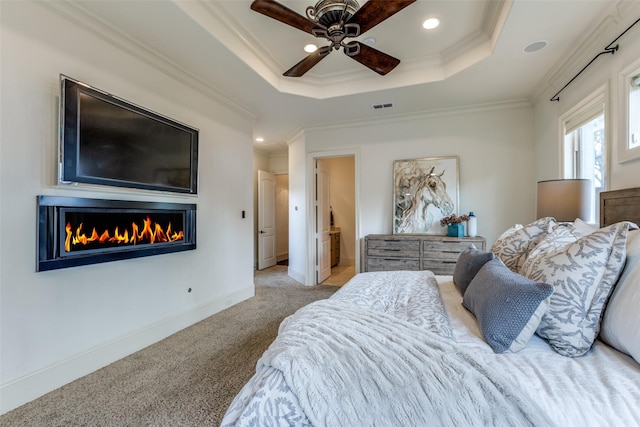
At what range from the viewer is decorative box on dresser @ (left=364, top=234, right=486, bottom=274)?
3.47 meters

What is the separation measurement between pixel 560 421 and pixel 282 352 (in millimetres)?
788

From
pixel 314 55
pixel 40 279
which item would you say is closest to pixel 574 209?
pixel 314 55

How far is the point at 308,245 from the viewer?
15.1 ft

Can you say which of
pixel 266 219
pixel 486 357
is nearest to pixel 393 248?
pixel 486 357

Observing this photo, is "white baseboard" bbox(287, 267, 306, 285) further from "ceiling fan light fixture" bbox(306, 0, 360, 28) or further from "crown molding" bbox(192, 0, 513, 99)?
"ceiling fan light fixture" bbox(306, 0, 360, 28)

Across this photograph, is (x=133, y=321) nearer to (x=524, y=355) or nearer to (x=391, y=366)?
(x=391, y=366)

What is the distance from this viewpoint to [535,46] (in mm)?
2420

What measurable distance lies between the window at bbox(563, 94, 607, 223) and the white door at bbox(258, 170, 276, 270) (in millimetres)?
4978

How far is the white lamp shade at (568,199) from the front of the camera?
85.7 inches

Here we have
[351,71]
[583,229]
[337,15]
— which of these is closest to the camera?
[583,229]

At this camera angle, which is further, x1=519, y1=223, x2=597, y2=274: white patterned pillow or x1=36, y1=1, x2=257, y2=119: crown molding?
x1=36, y1=1, x2=257, y2=119: crown molding

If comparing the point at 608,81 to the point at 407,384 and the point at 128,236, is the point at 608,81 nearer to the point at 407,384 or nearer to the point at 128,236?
the point at 407,384

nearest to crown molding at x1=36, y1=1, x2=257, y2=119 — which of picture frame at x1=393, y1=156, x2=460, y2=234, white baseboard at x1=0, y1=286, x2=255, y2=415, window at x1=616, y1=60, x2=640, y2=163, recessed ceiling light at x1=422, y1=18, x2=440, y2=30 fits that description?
recessed ceiling light at x1=422, y1=18, x2=440, y2=30

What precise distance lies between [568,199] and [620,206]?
34 cm
